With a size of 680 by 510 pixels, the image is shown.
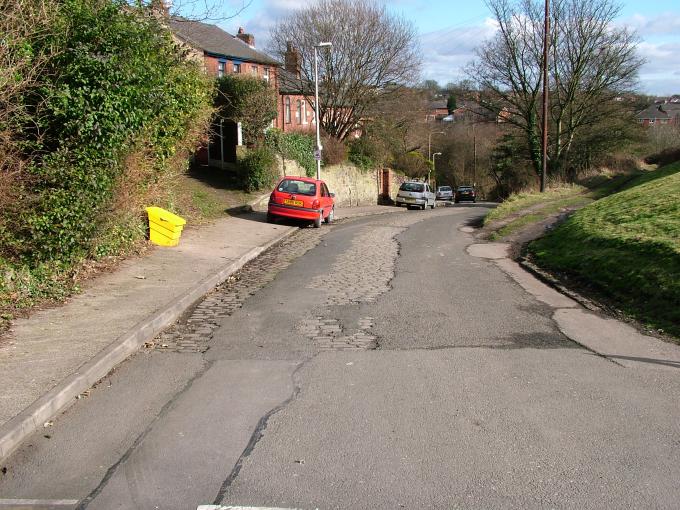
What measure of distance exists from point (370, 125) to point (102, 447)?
126 ft

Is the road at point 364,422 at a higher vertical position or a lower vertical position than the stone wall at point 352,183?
lower

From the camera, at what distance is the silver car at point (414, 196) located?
38.1m

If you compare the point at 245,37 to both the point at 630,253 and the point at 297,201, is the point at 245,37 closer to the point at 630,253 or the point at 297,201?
the point at 297,201

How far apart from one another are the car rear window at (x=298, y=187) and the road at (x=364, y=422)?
43.4ft

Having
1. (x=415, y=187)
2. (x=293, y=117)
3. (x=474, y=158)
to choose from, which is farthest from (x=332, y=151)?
(x=474, y=158)

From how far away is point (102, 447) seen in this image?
4387 mm

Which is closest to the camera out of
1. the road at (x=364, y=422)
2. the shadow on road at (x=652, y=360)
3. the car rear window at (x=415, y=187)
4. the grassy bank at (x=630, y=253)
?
the road at (x=364, y=422)

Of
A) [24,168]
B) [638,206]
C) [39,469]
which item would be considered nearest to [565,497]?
[39,469]

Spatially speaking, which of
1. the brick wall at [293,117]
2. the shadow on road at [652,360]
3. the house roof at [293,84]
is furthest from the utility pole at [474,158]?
the shadow on road at [652,360]

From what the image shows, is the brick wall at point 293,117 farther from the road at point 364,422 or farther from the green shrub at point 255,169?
the road at point 364,422

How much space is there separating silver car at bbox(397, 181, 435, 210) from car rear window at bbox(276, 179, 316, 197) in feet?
56.3

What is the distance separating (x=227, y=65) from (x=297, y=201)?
20241 millimetres

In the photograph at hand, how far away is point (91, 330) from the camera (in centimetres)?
699

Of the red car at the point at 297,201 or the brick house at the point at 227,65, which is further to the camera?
the brick house at the point at 227,65
